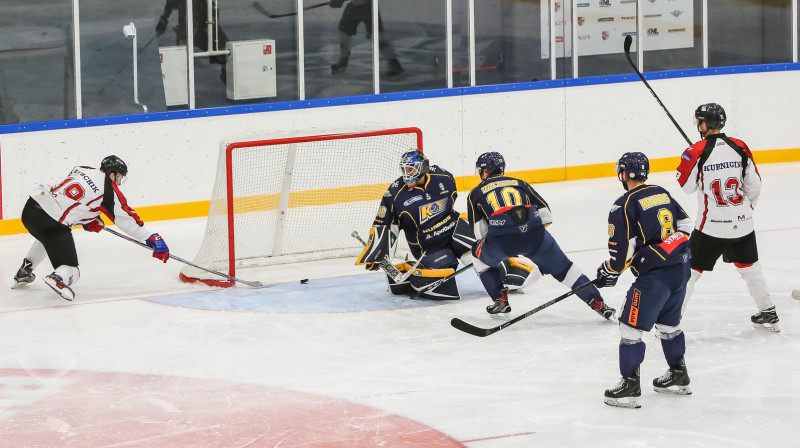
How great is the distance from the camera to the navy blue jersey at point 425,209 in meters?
7.04

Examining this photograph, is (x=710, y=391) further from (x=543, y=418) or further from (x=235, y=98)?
(x=235, y=98)

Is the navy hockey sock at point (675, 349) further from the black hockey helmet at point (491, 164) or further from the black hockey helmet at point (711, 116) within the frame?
the black hockey helmet at point (491, 164)

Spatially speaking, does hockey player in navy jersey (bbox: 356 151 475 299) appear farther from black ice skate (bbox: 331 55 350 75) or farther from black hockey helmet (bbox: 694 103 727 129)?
black ice skate (bbox: 331 55 350 75)

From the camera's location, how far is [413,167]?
693cm

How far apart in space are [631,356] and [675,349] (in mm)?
251

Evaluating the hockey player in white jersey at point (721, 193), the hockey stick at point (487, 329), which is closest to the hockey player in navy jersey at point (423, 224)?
the hockey stick at point (487, 329)

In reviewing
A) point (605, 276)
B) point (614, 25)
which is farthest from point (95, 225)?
point (614, 25)

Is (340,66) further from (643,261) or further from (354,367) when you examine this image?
(643,261)

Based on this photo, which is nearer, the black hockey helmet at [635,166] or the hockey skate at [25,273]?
the black hockey helmet at [635,166]

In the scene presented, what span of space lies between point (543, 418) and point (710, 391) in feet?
2.59

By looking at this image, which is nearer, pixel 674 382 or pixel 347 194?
pixel 674 382

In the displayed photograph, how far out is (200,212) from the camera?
9781mm

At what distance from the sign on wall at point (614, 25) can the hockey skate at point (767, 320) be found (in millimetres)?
5242

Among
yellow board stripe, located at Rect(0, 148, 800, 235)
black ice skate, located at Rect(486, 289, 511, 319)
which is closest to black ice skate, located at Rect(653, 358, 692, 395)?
black ice skate, located at Rect(486, 289, 511, 319)
